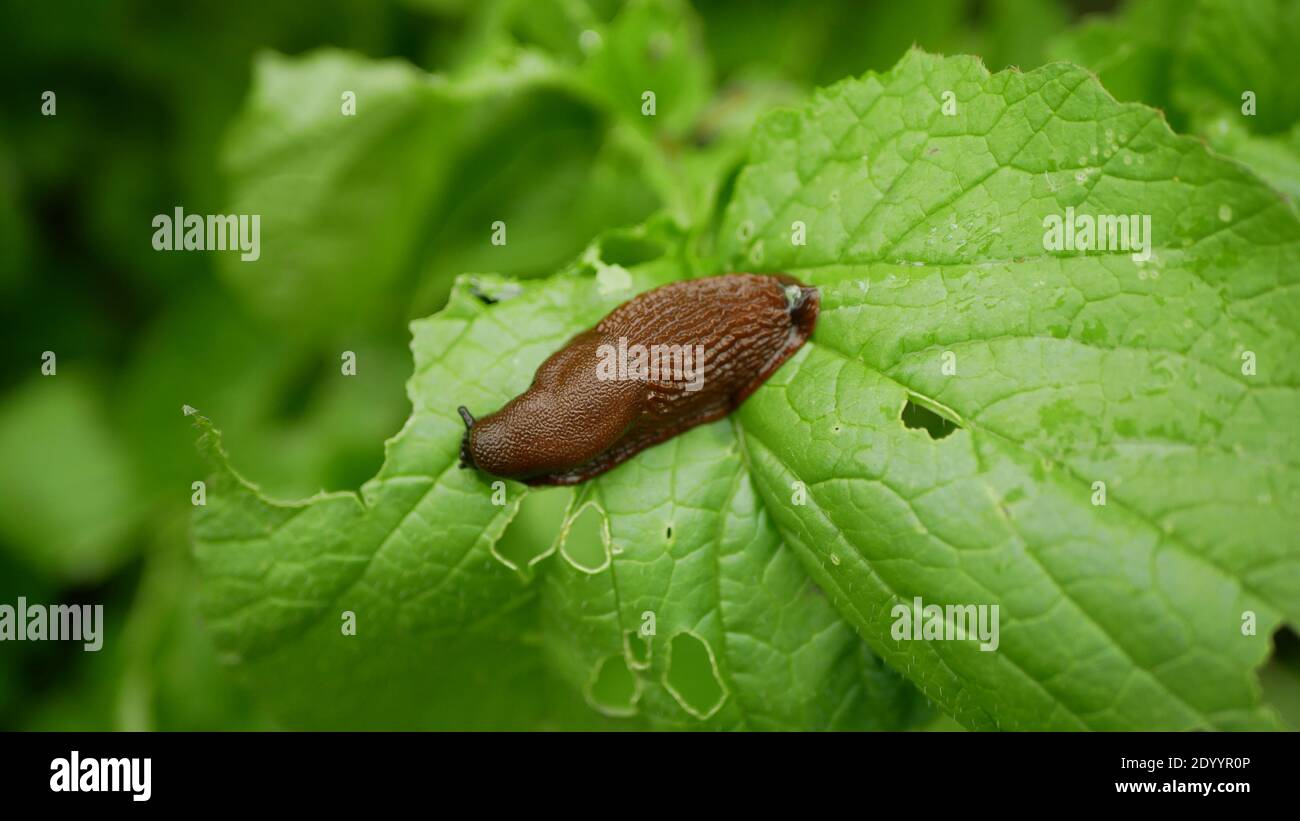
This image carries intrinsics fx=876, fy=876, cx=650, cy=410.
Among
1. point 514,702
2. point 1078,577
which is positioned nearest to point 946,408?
point 1078,577

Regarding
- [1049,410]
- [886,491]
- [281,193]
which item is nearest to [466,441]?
A: [886,491]

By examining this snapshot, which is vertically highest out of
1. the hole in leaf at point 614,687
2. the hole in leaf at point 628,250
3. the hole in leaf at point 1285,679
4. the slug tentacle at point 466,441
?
the hole in leaf at point 628,250

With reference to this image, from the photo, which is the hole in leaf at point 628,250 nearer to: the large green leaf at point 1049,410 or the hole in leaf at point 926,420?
the large green leaf at point 1049,410

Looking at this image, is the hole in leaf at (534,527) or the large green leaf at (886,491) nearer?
the large green leaf at (886,491)

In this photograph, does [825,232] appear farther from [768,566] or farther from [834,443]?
[768,566]

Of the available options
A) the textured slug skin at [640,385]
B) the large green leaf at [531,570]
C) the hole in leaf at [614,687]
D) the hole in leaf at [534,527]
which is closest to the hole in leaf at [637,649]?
the large green leaf at [531,570]

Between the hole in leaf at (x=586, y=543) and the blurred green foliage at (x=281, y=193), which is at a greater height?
the blurred green foliage at (x=281, y=193)

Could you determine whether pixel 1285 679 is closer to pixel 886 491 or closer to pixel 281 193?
pixel 886 491

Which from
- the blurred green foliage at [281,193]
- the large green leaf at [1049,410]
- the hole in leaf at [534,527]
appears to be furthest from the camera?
the blurred green foliage at [281,193]
